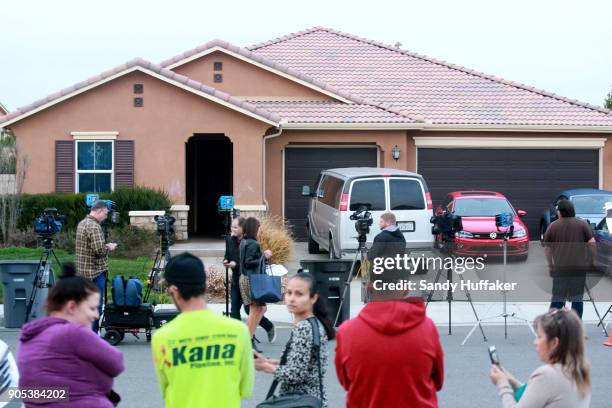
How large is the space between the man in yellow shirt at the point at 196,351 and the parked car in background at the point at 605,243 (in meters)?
13.4

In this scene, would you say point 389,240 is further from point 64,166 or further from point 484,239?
point 64,166

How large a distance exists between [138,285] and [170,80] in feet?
36.0

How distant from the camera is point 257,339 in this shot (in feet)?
41.4

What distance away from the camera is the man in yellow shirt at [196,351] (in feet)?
15.9

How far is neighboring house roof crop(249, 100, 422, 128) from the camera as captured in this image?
2364 centimetres

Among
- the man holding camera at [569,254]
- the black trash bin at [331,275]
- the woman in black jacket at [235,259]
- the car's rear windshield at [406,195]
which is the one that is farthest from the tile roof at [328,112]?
the woman in black jacket at [235,259]

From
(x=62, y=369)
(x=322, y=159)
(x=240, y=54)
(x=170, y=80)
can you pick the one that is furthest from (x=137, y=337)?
(x=240, y=54)

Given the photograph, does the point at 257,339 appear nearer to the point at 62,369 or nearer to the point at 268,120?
the point at 62,369

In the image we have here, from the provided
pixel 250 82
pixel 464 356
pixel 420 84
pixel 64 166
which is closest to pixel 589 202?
pixel 420 84

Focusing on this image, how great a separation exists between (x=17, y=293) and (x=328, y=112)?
12.1 metres

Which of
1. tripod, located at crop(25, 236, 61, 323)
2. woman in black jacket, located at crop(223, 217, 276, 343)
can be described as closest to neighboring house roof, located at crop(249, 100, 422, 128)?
tripod, located at crop(25, 236, 61, 323)

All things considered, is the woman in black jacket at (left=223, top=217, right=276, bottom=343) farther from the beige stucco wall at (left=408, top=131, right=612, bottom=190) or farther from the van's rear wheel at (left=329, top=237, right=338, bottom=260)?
the beige stucco wall at (left=408, top=131, right=612, bottom=190)

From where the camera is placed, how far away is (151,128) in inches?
888

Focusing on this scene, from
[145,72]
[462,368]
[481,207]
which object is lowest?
[462,368]
